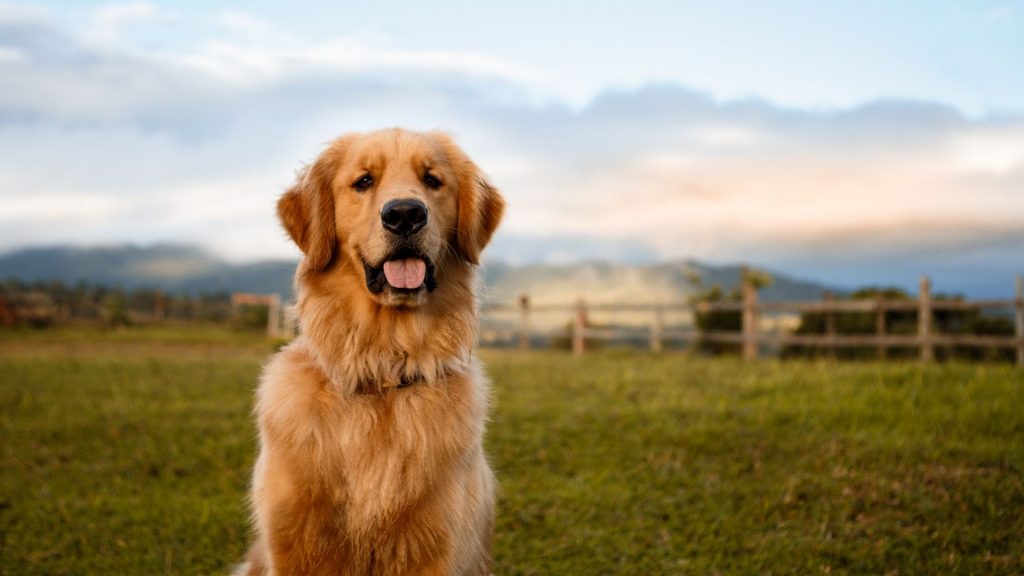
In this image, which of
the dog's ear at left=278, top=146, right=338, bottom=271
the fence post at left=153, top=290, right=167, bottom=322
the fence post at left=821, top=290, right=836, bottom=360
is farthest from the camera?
the fence post at left=153, top=290, right=167, bottom=322

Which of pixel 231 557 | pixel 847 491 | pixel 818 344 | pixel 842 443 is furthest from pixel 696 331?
pixel 231 557

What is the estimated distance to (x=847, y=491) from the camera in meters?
5.82

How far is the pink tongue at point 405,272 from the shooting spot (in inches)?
128

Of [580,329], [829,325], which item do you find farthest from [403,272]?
[580,329]

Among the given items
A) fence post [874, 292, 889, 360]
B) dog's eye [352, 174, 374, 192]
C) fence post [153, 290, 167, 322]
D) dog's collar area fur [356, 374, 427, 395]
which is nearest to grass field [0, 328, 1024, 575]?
dog's collar area fur [356, 374, 427, 395]

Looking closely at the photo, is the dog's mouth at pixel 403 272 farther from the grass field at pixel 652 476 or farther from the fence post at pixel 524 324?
the fence post at pixel 524 324

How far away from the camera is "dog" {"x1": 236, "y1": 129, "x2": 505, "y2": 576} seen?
3.11 metres

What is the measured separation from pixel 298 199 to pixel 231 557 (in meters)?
2.66

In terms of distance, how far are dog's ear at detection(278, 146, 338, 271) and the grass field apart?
2415mm

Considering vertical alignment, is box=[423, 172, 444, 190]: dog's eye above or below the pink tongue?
above

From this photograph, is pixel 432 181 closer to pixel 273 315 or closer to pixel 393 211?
pixel 393 211

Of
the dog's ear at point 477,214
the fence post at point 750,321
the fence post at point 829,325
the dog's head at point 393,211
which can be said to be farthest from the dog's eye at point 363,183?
the fence post at point 750,321

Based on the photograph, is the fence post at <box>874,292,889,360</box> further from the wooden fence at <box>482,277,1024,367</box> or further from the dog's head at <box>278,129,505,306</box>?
the dog's head at <box>278,129,505,306</box>

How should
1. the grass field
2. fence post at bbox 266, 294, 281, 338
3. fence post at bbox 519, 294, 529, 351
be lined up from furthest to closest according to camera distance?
1. fence post at bbox 266, 294, 281, 338
2. fence post at bbox 519, 294, 529, 351
3. the grass field
